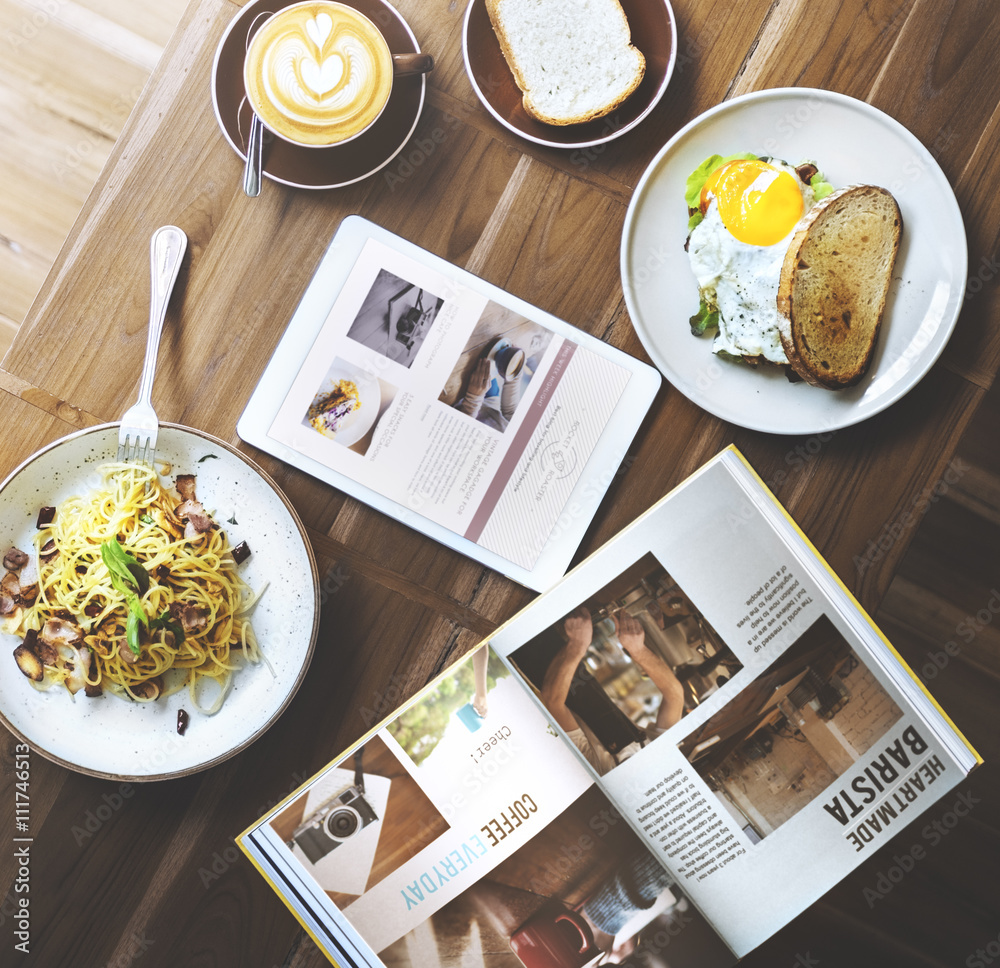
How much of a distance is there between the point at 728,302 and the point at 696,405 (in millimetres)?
172

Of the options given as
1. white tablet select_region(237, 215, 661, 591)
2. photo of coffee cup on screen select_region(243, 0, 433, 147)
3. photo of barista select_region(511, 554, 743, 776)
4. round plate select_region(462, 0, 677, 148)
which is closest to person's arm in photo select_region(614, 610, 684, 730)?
photo of barista select_region(511, 554, 743, 776)

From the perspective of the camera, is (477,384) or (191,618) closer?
(191,618)

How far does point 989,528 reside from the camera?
1128mm

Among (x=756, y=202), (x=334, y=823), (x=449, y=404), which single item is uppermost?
(x=756, y=202)

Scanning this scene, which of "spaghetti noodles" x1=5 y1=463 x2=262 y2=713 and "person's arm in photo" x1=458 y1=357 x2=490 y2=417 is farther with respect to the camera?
"person's arm in photo" x1=458 y1=357 x2=490 y2=417

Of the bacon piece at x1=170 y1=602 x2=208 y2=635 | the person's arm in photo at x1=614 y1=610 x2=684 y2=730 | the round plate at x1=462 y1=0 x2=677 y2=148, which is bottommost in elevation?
the bacon piece at x1=170 y1=602 x2=208 y2=635

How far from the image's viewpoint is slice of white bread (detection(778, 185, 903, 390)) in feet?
3.36

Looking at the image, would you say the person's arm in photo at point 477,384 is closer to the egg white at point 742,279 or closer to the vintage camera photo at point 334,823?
the egg white at point 742,279

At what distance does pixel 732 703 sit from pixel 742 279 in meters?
0.67

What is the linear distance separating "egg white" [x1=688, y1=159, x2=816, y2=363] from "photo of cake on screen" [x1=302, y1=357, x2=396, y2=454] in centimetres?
54

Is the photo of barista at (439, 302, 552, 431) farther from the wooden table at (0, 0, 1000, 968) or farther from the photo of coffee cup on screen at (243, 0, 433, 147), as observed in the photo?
the photo of coffee cup on screen at (243, 0, 433, 147)

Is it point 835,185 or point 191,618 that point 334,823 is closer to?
point 191,618

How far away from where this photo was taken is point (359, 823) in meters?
1.08

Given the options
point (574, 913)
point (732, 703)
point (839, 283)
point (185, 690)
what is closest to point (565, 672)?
point (732, 703)
